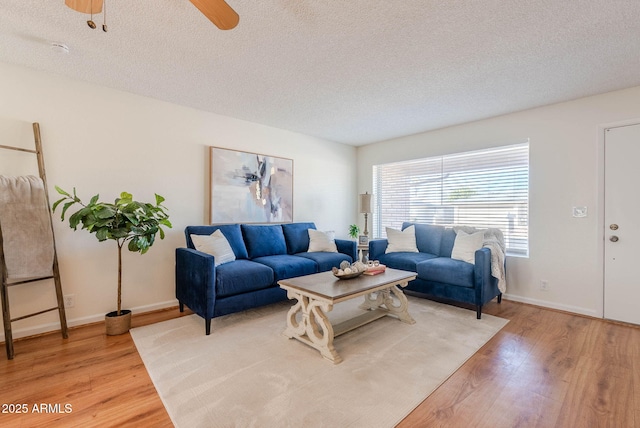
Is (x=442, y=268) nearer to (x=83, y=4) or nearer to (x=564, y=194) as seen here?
(x=564, y=194)

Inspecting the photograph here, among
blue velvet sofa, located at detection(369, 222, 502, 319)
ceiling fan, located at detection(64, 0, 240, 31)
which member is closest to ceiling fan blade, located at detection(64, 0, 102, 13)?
ceiling fan, located at detection(64, 0, 240, 31)

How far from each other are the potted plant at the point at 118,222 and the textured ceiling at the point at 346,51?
121 cm

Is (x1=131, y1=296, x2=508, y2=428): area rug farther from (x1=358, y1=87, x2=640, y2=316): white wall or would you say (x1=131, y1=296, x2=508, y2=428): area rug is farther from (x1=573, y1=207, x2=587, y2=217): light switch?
(x1=573, y1=207, x2=587, y2=217): light switch

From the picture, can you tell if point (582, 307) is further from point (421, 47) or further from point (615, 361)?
point (421, 47)

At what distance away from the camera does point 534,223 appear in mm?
3520

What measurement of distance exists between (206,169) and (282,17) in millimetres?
2269

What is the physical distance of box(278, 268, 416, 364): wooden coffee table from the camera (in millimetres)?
2216

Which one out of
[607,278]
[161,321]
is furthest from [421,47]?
[161,321]

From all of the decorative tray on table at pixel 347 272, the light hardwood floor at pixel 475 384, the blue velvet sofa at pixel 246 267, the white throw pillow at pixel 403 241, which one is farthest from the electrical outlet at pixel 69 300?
the white throw pillow at pixel 403 241

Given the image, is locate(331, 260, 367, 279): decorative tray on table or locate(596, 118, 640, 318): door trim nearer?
locate(331, 260, 367, 279): decorative tray on table

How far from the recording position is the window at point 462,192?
3.69m

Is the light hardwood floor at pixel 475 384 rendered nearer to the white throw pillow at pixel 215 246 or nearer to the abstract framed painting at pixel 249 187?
the white throw pillow at pixel 215 246

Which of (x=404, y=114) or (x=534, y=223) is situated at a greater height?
(x=404, y=114)

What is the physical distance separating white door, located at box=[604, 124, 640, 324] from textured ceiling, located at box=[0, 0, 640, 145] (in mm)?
605
